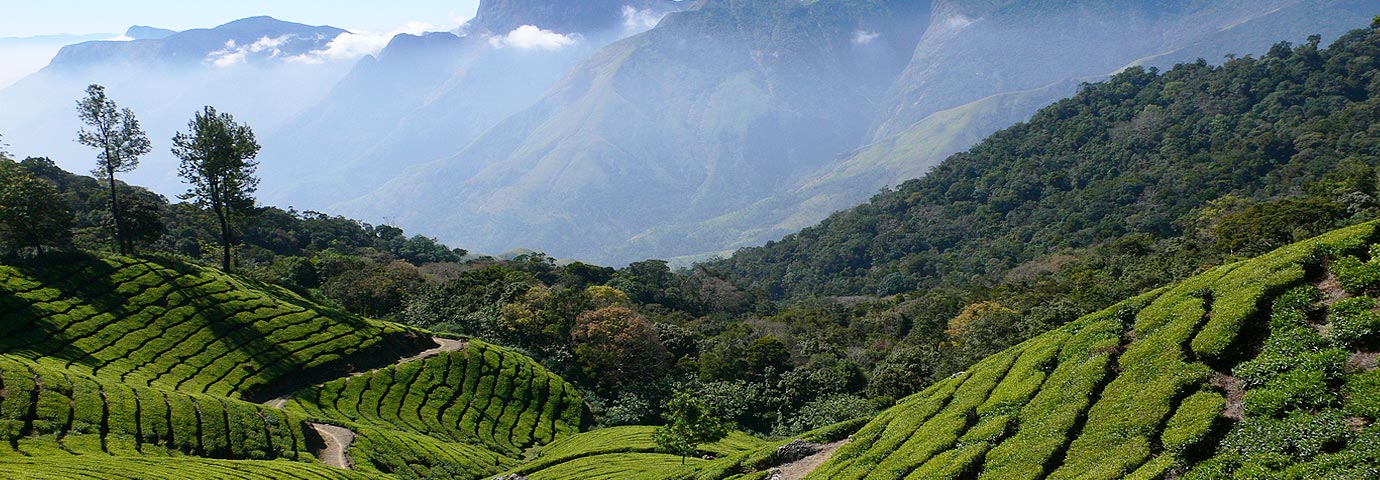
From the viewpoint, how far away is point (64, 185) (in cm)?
9269

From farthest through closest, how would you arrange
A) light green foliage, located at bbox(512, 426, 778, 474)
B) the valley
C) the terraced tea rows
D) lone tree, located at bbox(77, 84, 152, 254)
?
1. lone tree, located at bbox(77, 84, 152, 254)
2. light green foliage, located at bbox(512, 426, 778, 474)
3. the terraced tea rows
4. the valley

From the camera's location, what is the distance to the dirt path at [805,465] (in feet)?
82.4

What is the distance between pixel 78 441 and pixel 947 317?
244 feet

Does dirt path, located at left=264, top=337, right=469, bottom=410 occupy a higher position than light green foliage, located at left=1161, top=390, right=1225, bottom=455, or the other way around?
light green foliage, located at left=1161, top=390, right=1225, bottom=455

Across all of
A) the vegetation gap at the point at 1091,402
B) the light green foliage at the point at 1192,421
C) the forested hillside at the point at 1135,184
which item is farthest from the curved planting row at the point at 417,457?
the forested hillside at the point at 1135,184

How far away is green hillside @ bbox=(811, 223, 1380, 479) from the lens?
517 inches

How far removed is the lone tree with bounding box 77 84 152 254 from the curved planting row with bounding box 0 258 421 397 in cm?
842

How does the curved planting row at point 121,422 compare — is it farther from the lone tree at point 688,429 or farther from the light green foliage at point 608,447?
the lone tree at point 688,429

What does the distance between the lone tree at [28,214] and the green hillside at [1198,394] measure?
189 ft

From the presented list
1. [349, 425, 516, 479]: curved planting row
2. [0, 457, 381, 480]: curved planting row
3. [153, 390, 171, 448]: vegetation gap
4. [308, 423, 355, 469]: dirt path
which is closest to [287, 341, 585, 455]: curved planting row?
[308, 423, 355, 469]: dirt path

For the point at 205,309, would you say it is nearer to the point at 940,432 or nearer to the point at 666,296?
the point at 940,432

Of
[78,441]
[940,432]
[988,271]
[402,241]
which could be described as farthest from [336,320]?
[988,271]

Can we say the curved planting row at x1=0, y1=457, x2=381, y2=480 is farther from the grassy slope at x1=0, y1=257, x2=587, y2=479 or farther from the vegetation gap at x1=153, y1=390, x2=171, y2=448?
the vegetation gap at x1=153, y1=390, x2=171, y2=448

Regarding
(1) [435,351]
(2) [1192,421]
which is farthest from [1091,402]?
(1) [435,351]
